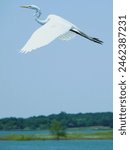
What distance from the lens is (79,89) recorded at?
11.0ft

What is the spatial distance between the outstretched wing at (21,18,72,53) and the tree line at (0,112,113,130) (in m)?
0.42

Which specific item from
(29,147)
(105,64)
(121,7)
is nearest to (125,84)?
(105,64)

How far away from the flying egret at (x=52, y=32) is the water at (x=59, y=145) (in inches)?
21.9

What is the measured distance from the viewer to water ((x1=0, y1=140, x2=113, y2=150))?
3288 mm

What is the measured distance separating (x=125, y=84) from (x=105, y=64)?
0.20m

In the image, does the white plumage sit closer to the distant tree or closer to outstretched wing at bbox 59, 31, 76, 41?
outstretched wing at bbox 59, 31, 76, 41

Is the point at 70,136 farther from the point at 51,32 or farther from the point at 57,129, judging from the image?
the point at 51,32

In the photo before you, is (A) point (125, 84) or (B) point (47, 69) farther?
(B) point (47, 69)

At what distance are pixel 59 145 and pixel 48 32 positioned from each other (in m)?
0.66

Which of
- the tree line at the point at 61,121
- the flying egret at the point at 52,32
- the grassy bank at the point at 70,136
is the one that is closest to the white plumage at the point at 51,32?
the flying egret at the point at 52,32

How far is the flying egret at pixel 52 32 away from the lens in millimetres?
3332

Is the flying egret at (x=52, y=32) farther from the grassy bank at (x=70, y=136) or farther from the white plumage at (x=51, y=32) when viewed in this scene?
the grassy bank at (x=70, y=136)

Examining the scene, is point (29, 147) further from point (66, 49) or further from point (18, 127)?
point (66, 49)

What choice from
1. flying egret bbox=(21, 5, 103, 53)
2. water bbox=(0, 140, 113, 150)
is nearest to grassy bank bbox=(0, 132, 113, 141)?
water bbox=(0, 140, 113, 150)
